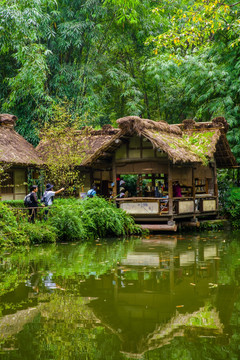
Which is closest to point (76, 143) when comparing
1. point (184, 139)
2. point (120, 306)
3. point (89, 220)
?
point (184, 139)

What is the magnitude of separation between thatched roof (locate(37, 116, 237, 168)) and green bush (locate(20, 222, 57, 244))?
5409 millimetres

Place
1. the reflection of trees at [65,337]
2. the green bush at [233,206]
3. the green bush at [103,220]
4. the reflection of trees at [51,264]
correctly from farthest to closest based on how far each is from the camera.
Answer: the green bush at [233,206] < the green bush at [103,220] < the reflection of trees at [51,264] < the reflection of trees at [65,337]

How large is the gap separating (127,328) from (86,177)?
18.8m

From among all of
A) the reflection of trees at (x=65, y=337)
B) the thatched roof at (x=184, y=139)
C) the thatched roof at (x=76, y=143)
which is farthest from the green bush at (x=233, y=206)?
the reflection of trees at (x=65, y=337)

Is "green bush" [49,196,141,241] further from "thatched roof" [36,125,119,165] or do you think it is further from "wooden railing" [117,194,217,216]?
"thatched roof" [36,125,119,165]

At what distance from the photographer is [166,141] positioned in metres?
18.9

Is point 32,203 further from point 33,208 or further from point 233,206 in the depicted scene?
point 233,206

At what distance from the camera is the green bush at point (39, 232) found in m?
14.9

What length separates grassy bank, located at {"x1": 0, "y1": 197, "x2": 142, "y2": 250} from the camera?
14.4 meters

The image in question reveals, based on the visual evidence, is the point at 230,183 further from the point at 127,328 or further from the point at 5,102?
the point at 127,328

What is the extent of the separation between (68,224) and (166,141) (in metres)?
5.50

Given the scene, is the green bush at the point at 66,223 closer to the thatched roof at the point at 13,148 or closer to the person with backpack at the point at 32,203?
the person with backpack at the point at 32,203

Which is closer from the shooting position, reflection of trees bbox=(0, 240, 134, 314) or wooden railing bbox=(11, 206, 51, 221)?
reflection of trees bbox=(0, 240, 134, 314)

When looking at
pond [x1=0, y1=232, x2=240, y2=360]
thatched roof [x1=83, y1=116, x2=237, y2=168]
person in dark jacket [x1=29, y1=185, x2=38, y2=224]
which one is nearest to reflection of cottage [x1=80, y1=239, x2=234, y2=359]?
pond [x1=0, y1=232, x2=240, y2=360]
